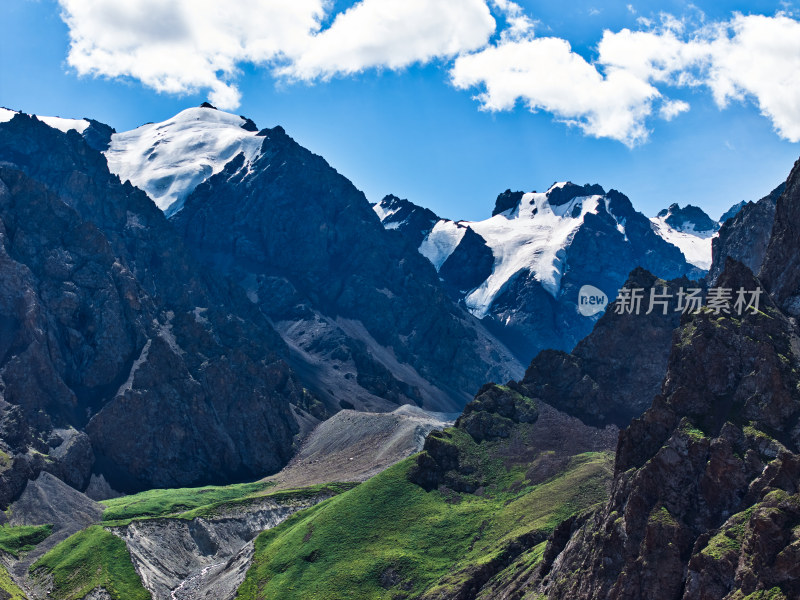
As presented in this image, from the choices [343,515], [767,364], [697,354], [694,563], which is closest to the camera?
[694,563]

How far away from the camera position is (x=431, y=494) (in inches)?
7731

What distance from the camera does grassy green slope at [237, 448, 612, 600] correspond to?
520ft

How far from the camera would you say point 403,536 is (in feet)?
577

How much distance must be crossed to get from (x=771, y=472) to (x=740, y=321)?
33688mm

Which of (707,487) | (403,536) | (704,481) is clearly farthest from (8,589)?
(707,487)

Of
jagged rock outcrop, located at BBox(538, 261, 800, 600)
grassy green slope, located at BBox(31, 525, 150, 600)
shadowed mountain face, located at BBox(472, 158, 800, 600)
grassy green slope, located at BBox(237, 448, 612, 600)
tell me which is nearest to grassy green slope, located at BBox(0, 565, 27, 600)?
grassy green slope, located at BBox(31, 525, 150, 600)

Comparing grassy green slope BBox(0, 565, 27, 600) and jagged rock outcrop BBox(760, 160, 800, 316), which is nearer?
jagged rock outcrop BBox(760, 160, 800, 316)

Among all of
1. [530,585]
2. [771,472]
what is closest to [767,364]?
[771,472]

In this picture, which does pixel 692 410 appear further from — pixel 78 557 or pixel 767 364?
pixel 78 557

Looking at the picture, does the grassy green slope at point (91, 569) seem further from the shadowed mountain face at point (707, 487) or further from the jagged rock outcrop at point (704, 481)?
the jagged rock outcrop at point (704, 481)

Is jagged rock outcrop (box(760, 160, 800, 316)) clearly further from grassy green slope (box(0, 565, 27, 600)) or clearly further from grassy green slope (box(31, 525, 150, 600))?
grassy green slope (box(0, 565, 27, 600))

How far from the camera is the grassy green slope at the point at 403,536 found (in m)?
158

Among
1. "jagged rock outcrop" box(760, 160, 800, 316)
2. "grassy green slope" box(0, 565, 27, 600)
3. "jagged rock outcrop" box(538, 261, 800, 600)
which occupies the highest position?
"jagged rock outcrop" box(760, 160, 800, 316)

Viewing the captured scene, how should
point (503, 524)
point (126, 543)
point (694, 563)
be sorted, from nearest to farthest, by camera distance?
1. point (694, 563)
2. point (503, 524)
3. point (126, 543)
